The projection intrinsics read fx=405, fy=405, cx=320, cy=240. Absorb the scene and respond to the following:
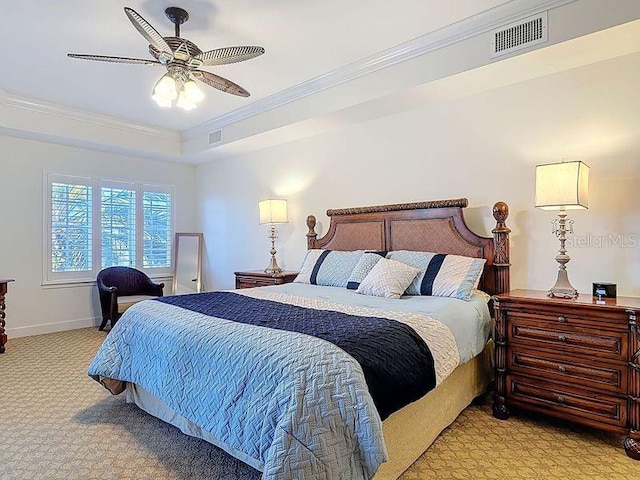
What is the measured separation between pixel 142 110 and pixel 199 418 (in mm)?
3944

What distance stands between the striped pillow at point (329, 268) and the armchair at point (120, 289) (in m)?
2.45

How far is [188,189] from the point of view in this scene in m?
6.49

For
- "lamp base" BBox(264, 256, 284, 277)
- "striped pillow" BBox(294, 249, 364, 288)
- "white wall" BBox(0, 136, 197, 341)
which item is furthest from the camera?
"white wall" BBox(0, 136, 197, 341)

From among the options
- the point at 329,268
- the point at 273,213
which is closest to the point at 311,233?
the point at 273,213

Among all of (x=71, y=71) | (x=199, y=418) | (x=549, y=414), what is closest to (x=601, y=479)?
(x=549, y=414)

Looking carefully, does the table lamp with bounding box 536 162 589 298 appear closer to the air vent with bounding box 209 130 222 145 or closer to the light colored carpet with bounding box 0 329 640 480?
the light colored carpet with bounding box 0 329 640 480

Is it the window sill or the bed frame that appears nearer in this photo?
the bed frame

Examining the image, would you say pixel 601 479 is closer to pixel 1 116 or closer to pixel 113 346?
pixel 113 346


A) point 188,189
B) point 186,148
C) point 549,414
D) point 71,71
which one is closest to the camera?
point 549,414

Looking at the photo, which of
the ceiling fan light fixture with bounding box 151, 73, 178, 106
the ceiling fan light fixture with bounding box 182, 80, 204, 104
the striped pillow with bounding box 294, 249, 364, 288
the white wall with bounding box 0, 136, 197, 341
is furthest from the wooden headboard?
the white wall with bounding box 0, 136, 197, 341

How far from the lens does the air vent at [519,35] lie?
2572mm

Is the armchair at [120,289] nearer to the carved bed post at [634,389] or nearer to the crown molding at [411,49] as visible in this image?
the crown molding at [411,49]

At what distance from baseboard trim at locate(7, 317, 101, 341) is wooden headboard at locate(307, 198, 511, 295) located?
338cm

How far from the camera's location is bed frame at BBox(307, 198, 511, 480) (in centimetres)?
205
